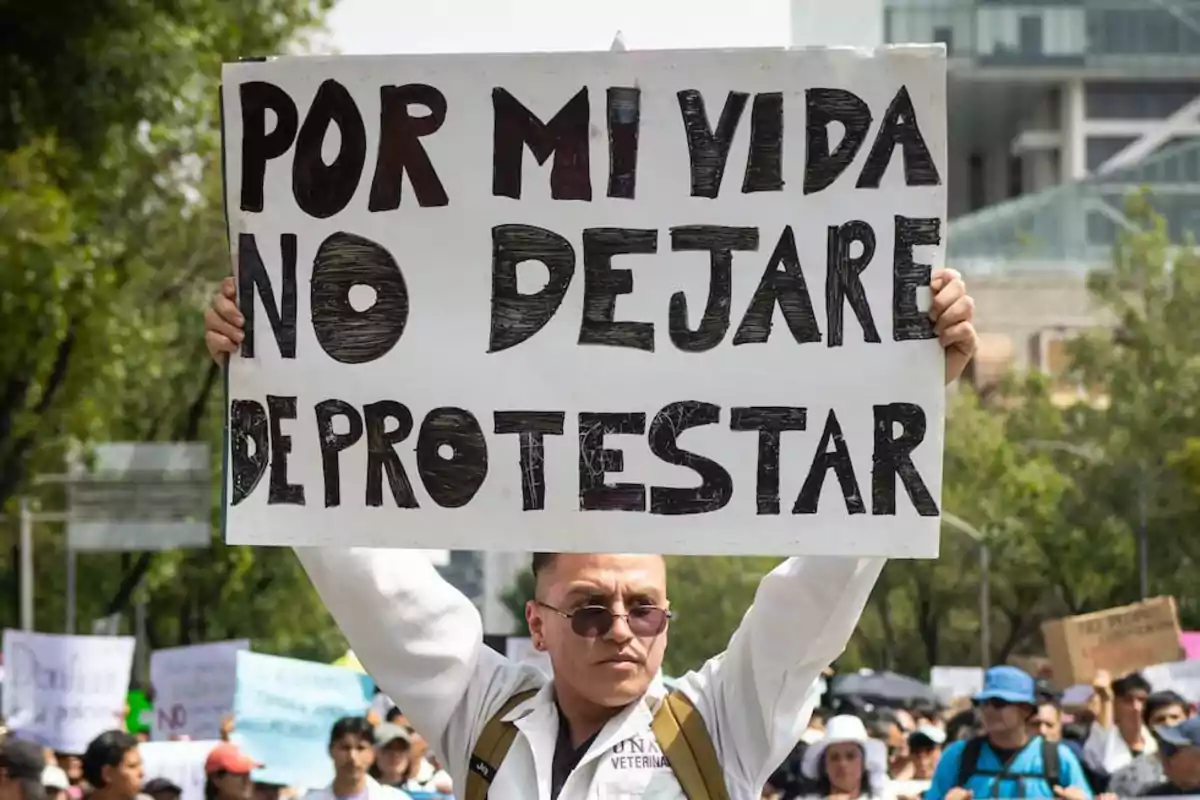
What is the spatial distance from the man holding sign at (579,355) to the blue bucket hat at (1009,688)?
5330mm

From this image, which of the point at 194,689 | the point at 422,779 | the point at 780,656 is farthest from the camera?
the point at 194,689

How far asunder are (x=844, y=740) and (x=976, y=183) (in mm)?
120989

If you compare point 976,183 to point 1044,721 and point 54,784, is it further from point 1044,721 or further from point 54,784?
point 54,784

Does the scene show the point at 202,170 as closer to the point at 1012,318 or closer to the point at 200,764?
the point at 200,764

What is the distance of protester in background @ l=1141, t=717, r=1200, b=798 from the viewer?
938cm

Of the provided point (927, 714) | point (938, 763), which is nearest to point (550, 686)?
point (938, 763)

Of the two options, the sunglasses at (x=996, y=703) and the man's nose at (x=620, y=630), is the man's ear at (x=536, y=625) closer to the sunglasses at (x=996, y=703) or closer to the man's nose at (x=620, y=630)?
the man's nose at (x=620, y=630)

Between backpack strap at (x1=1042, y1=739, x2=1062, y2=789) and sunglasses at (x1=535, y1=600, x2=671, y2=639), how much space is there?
532 cm

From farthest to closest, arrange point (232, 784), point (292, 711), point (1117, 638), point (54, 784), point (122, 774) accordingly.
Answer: point (1117, 638)
point (292, 711)
point (54, 784)
point (232, 784)
point (122, 774)

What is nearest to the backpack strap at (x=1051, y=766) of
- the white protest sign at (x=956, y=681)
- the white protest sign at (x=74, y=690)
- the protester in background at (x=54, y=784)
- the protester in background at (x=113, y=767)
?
the protester in background at (x=113, y=767)

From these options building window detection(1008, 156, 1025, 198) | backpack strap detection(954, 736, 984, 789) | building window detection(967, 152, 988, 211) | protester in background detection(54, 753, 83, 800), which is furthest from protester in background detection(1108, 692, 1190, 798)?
building window detection(967, 152, 988, 211)

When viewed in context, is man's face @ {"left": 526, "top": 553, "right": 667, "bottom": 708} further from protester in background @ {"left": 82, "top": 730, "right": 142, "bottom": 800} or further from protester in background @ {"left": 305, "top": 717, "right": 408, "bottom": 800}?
protester in background @ {"left": 82, "top": 730, "right": 142, "bottom": 800}

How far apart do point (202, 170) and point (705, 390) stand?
2613 cm

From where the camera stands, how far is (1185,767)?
30.8 feet
